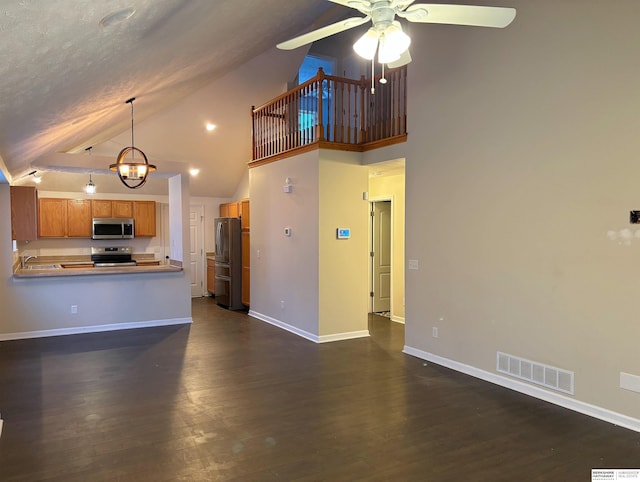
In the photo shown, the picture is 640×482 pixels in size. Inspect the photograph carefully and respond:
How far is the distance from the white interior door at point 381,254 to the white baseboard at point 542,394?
2.62 meters

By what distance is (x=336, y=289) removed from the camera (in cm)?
601

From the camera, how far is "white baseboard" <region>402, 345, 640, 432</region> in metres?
3.37

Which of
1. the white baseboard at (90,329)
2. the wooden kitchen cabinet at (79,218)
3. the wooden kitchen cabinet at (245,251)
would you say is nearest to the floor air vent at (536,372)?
the white baseboard at (90,329)

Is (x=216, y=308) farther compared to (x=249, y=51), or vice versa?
(x=216, y=308)

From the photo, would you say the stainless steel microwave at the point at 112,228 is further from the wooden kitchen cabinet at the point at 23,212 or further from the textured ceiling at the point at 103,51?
the textured ceiling at the point at 103,51

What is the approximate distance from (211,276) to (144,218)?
1871mm

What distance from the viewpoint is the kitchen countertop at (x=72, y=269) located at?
20.2 ft

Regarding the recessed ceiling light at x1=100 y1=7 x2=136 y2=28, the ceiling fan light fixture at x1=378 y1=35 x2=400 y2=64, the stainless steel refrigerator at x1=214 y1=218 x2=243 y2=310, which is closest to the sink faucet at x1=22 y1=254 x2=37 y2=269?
the stainless steel refrigerator at x1=214 y1=218 x2=243 y2=310

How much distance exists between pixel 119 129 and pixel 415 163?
484 cm

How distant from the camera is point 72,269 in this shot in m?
6.79

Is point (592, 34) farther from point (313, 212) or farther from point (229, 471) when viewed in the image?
point (229, 471)

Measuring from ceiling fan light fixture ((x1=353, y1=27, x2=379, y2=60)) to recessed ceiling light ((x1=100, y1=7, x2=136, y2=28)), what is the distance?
1218mm

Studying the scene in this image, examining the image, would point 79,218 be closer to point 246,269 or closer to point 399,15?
point 246,269

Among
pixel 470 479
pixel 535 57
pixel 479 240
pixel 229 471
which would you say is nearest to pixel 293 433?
pixel 229 471
